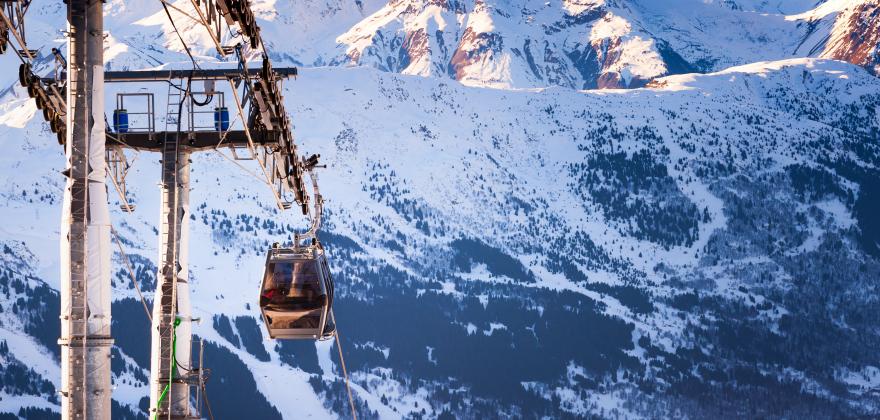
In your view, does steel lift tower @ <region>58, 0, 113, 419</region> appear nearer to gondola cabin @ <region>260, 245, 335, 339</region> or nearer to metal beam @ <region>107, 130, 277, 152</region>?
metal beam @ <region>107, 130, 277, 152</region>

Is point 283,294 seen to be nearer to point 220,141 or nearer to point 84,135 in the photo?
point 220,141

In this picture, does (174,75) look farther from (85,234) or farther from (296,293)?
(85,234)

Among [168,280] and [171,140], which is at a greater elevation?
[171,140]

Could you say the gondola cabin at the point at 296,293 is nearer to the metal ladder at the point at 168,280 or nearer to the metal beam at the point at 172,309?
the metal beam at the point at 172,309

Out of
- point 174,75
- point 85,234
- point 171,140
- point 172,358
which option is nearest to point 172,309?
point 172,358

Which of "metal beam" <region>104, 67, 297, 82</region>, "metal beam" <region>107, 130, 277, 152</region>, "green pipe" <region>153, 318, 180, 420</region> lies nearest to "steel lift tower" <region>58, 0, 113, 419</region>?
"metal beam" <region>104, 67, 297, 82</region>

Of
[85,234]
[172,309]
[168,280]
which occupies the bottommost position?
[172,309]
